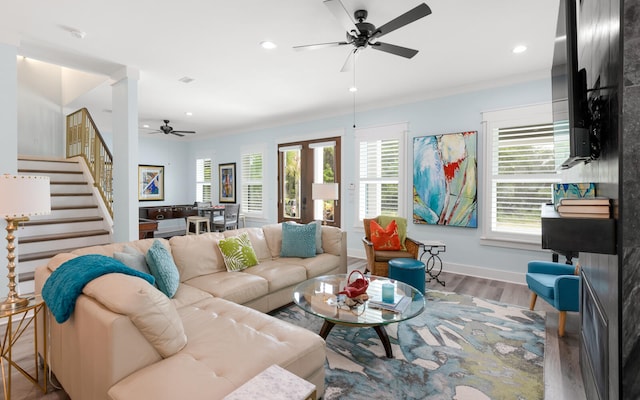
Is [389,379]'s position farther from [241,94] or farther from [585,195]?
[241,94]

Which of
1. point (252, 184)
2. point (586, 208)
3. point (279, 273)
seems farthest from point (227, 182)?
point (586, 208)

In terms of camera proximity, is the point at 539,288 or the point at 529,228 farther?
the point at 529,228

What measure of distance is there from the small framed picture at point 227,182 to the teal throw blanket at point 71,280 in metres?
6.22

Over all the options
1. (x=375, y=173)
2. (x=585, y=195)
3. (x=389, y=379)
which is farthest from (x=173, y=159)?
(x=585, y=195)

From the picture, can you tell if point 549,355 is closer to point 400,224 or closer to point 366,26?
point 400,224

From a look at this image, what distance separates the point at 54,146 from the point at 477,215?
8.34 m

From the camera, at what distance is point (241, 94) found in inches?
201

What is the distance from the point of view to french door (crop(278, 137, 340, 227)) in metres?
6.13

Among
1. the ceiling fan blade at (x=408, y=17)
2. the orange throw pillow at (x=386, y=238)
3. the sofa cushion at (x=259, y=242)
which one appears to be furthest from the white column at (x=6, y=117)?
the orange throw pillow at (x=386, y=238)

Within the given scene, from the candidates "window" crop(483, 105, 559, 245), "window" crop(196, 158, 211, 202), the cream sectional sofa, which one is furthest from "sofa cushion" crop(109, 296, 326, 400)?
"window" crop(196, 158, 211, 202)

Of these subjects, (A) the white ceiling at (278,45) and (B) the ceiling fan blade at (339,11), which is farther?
(A) the white ceiling at (278,45)

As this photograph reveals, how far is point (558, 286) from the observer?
264 cm

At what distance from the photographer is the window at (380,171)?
522cm

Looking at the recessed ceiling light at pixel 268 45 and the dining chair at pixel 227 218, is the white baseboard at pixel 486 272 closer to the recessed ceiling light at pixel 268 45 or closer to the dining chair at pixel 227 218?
the recessed ceiling light at pixel 268 45
